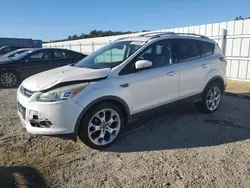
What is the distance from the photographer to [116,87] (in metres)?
3.28

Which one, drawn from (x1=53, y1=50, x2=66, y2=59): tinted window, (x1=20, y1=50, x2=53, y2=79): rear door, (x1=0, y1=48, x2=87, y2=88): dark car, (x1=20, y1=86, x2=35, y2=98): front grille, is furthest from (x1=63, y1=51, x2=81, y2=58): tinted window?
(x1=20, y1=86, x2=35, y2=98): front grille

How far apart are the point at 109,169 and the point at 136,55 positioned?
74.5 inches

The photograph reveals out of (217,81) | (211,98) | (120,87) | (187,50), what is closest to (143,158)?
(120,87)

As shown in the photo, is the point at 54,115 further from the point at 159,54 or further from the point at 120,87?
the point at 159,54

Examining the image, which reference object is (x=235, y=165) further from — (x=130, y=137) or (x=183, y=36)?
(x=183, y=36)

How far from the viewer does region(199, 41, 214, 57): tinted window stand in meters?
4.67

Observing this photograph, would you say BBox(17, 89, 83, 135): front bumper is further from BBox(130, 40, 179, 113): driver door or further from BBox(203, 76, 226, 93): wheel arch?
BBox(203, 76, 226, 93): wheel arch

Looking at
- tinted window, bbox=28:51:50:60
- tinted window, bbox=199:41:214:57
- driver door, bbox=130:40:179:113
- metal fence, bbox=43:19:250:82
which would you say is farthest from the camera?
tinted window, bbox=28:51:50:60

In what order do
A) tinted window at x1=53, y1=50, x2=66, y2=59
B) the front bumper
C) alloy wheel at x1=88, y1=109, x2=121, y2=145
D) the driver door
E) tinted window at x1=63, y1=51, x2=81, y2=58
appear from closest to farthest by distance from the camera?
the front bumper, alloy wheel at x1=88, y1=109, x2=121, y2=145, the driver door, tinted window at x1=53, y1=50, x2=66, y2=59, tinted window at x1=63, y1=51, x2=81, y2=58

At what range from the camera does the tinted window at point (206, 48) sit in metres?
4.67

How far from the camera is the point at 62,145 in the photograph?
3518 mm

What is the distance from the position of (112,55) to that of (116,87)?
40.6 inches

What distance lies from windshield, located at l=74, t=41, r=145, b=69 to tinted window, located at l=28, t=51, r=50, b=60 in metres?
5.32

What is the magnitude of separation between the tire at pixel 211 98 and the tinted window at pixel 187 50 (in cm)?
83
